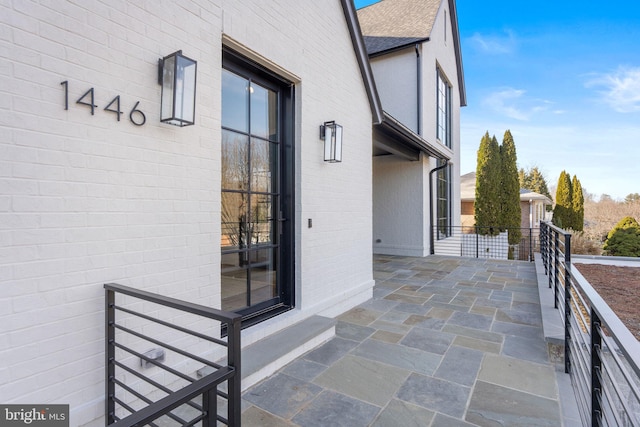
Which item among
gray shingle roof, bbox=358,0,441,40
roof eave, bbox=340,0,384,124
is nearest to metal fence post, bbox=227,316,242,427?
roof eave, bbox=340,0,384,124

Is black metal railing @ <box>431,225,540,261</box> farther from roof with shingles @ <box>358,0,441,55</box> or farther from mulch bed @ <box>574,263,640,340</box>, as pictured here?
roof with shingles @ <box>358,0,441,55</box>

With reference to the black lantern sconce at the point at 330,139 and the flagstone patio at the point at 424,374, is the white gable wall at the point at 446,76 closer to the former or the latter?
the black lantern sconce at the point at 330,139

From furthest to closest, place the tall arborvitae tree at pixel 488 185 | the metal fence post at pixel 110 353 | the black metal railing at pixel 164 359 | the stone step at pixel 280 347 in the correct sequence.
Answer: the tall arborvitae tree at pixel 488 185 < the stone step at pixel 280 347 < the metal fence post at pixel 110 353 < the black metal railing at pixel 164 359

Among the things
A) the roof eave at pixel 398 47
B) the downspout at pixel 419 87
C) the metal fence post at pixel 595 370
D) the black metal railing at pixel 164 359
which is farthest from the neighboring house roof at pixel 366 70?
the metal fence post at pixel 595 370

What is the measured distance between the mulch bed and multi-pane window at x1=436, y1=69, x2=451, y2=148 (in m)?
4.97

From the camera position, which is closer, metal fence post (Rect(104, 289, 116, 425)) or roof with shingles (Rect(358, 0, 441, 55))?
metal fence post (Rect(104, 289, 116, 425))

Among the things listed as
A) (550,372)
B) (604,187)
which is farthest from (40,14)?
(604,187)

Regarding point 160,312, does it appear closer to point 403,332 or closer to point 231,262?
point 231,262

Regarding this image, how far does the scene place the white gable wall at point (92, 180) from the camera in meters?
1.55

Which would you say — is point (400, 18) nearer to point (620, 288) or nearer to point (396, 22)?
point (396, 22)

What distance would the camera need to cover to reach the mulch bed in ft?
13.2

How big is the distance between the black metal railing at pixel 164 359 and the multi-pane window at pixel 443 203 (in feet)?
27.7

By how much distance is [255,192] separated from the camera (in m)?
3.13

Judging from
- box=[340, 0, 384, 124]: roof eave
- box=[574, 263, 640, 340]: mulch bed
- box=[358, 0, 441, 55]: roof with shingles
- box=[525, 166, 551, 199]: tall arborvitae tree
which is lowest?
box=[574, 263, 640, 340]: mulch bed
